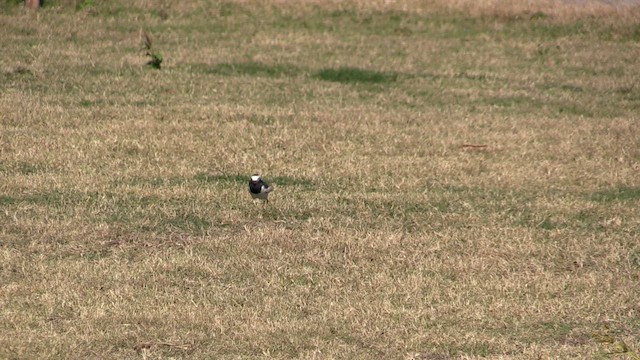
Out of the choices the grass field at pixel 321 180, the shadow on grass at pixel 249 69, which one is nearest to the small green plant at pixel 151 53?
the grass field at pixel 321 180

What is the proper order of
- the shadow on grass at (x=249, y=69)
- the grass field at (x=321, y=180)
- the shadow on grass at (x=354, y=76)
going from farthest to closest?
the shadow on grass at (x=249, y=69) < the shadow on grass at (x=354, y=76) < the grass field at (x=321, y=180)

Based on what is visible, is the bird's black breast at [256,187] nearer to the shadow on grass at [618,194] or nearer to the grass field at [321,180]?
the grass field at [321,180]

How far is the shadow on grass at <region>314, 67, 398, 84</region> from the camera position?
61.2ft

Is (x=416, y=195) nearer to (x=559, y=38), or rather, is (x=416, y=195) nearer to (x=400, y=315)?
(x=400, y=315)

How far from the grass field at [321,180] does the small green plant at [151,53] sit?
136 millimetres

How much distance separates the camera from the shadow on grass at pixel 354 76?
18.7m

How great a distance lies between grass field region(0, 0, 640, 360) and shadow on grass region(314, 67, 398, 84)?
0.27ft

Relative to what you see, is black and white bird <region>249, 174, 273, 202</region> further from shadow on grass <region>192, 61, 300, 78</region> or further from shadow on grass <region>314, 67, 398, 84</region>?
shadow on grass <region>192, 61, 300, 78</region>

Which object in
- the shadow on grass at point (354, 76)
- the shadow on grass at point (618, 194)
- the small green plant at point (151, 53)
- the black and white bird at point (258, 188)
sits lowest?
the shadow on grass at point (354, 76)

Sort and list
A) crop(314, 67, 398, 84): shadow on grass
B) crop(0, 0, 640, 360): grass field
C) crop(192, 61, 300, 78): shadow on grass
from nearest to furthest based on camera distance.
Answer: crop(0, 0, 640, 360): grass field → crop(314, 67, 398, 84): shadow on grass → crop(192, 61, 300, 78): shadow on grass

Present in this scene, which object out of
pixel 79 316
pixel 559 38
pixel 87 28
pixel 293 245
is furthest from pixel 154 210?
pixel 559 38

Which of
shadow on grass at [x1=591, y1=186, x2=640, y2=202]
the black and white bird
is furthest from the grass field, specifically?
the black and white bird

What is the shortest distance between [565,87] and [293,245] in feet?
33.5

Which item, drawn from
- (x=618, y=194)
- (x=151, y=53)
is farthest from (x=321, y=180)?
(x=151, y=53)
